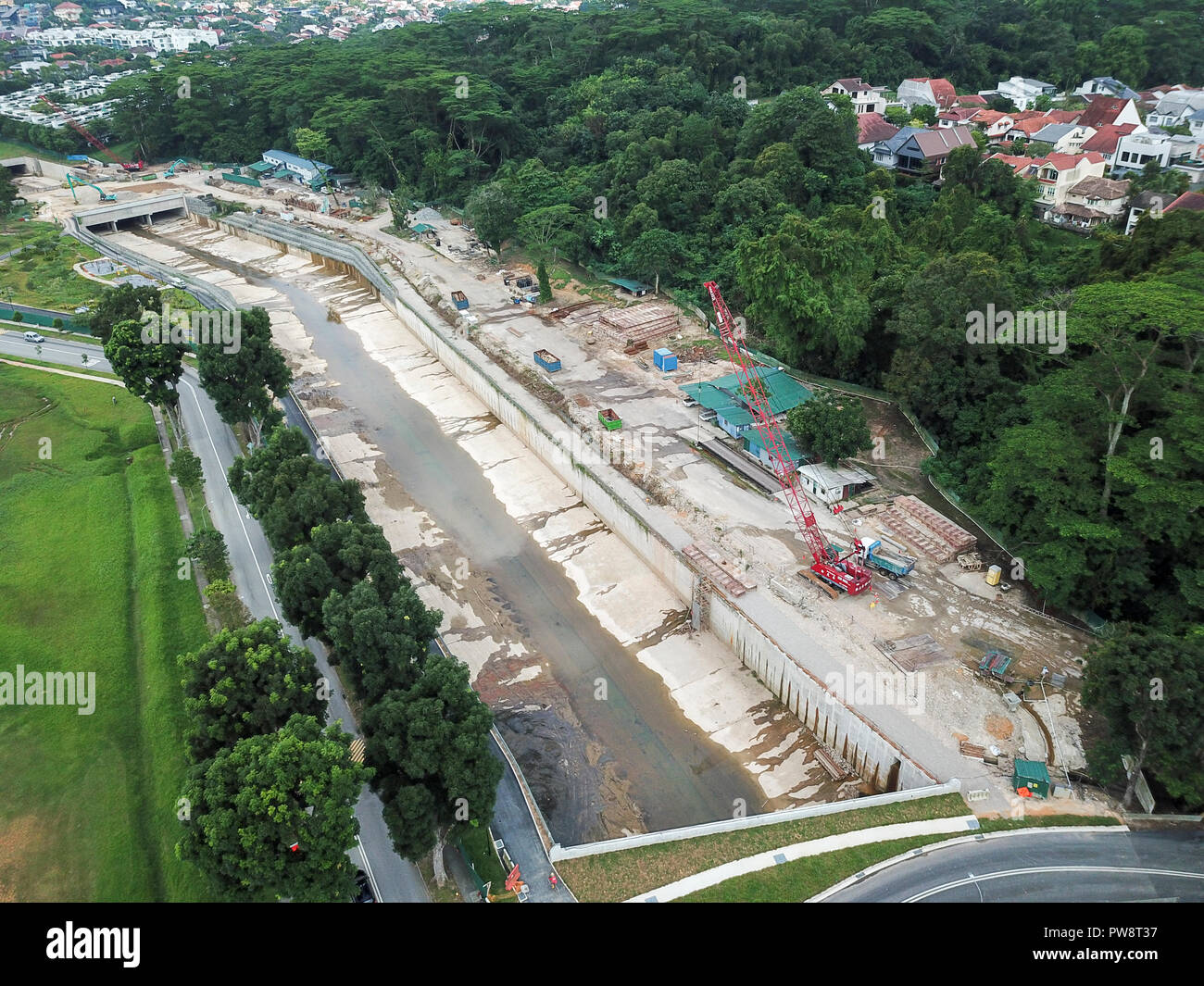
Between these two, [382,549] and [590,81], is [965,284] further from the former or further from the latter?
[590,81]

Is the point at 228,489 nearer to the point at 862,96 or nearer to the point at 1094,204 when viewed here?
the point at 1094,204

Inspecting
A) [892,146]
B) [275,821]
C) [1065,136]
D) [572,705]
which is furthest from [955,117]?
[275,821]

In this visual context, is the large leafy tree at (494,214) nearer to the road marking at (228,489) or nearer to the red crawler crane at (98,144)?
the road marking at (228,489)

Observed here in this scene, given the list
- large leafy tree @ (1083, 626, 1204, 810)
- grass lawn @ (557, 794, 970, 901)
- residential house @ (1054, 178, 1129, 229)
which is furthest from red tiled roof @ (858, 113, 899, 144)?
grass lawn @ (557, 794, 970, 901)

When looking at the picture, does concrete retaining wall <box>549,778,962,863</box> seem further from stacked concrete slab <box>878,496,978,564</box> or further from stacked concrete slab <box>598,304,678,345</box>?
stacked concrete slab <box>598,304,678,345</box>

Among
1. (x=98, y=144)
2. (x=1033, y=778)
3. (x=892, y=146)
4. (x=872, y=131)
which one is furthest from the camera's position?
(x=98, y=144)

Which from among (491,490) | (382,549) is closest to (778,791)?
(382,549)
